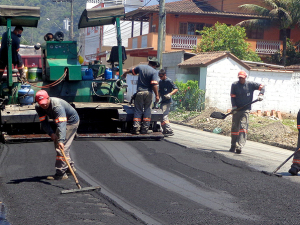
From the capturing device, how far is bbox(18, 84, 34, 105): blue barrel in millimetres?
9508

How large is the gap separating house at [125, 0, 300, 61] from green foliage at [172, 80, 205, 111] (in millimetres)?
10791

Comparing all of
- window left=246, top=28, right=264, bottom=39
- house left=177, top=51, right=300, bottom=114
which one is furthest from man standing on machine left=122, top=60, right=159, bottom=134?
window left=246, top=28, right=264, bottom=39

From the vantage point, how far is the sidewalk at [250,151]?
27.3 feet

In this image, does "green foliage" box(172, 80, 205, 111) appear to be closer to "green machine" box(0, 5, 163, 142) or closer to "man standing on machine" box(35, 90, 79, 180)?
"green machine" box(0, 5, 163, 142)

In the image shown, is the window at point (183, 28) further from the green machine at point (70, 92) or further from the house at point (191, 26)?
the green machine at point (70, 92)

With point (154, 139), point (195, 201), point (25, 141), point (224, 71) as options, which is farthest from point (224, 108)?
point (195, 201)

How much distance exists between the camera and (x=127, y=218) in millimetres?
4902

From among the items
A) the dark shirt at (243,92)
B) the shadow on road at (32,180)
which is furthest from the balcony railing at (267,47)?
the shadow on road at (32,180)

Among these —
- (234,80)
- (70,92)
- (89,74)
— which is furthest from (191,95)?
(70,92)

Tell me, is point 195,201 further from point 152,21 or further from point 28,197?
point 152,21

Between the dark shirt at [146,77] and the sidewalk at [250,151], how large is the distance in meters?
1.66

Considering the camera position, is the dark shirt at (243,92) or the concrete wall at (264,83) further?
the concrete wall at (264,83)

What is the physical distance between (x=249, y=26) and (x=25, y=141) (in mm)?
23732

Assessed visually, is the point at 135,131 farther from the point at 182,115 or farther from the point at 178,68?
the point at 178,68
